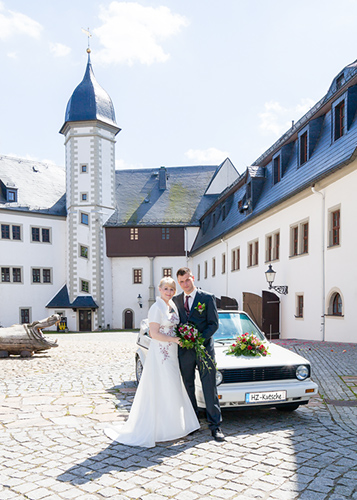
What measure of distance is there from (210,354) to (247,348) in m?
1.04

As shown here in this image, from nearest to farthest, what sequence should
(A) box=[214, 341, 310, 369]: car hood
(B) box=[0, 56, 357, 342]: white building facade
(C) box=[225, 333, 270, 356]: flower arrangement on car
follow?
1. (A) box=[214, 341, 310, 369]: car hood
2. (C) box=[225, 333, 270, 356]: flower arrangement on car
3. (B) box=[0, 56, 357, 342]: white building facade

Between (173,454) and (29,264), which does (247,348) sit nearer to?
(173,454)

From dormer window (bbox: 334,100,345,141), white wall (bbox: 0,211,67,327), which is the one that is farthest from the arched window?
white wall (bbox: 0,211,67,327)

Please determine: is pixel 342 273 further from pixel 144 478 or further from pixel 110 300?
pixel 110 300

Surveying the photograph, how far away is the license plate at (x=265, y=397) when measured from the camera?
5.78 meters


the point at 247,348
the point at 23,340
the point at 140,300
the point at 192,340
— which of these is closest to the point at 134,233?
the point at 140,300

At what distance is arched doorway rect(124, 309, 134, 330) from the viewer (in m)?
39.8

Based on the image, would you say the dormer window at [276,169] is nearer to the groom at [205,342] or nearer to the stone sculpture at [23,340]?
the stone sculpture at [23,340]

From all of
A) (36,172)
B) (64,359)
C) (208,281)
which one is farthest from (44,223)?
(64,359)

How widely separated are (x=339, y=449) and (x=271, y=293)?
51.4 feet

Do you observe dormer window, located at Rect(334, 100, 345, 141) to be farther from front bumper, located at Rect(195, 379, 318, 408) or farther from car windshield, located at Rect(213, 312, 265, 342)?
front bumper, located at Rect(195, 379, 318, 408)

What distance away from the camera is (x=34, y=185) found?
40062 millimetres

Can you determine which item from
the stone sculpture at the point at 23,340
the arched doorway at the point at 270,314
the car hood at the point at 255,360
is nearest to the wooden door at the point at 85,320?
the arched doorway at the point at 270,314

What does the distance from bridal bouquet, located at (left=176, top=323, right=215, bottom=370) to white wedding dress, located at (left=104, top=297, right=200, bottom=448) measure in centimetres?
16
